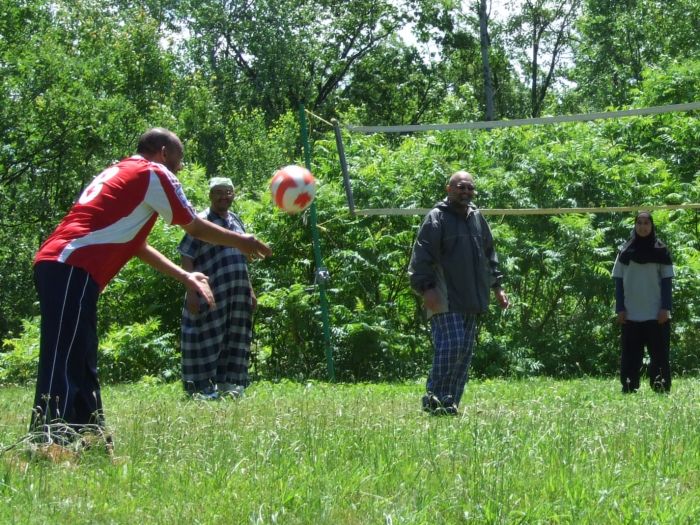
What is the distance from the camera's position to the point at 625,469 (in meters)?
5.00

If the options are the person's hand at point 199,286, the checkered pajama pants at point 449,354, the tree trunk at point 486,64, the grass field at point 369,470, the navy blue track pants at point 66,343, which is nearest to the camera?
the grass field at point 369,470

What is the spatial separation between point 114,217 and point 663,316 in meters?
6.39

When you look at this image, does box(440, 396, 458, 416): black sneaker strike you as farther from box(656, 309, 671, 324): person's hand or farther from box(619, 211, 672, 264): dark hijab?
box(619, 211, 672, 264): dark hijab

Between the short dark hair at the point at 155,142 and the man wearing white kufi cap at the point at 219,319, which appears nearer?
the short dark hair at the point at 155,142

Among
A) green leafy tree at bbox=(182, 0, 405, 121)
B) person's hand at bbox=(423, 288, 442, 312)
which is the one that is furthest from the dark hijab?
green leafy tree at bbox=(182, 0, 405, 121)

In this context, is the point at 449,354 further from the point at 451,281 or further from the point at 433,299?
the point at 451,281

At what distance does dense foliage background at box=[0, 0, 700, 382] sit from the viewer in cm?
1349

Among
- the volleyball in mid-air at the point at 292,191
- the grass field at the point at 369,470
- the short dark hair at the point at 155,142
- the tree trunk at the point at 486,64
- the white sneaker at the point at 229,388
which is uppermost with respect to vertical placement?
the tree trunk at the point at 486,64

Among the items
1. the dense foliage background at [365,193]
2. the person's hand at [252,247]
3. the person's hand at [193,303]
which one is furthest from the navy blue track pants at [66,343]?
the dense foliage background at [365,193]

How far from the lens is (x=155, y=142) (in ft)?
19.9

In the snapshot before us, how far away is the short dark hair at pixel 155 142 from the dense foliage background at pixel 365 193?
6.98 meters

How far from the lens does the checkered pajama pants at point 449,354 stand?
7.91 meters

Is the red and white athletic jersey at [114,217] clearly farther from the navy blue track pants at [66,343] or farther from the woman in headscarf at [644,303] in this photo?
the woman in headscarf at [644,303]

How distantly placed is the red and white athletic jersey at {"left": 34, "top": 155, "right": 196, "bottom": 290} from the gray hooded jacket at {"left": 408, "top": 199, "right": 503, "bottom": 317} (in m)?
2.61
